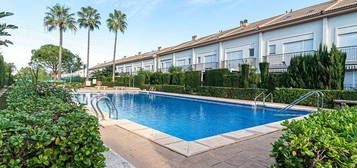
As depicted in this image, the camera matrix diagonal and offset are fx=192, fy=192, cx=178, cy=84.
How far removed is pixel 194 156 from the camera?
334 centimetres

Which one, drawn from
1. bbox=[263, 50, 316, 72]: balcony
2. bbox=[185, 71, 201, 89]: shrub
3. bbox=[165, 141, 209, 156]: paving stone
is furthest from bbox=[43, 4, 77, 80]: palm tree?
bbox=[165, 141, 209, 156]: paving stone

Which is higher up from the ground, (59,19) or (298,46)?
(59,19)

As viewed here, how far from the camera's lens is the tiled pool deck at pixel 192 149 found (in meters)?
3.10

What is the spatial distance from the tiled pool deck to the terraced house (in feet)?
41.3

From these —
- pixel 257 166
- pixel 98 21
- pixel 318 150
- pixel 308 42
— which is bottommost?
pixel 257 166

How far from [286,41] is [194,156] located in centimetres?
1615

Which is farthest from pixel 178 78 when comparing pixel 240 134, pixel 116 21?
pixel 240 134

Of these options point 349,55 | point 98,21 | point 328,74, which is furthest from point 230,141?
point 98,21

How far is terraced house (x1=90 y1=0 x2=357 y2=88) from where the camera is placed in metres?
12.9

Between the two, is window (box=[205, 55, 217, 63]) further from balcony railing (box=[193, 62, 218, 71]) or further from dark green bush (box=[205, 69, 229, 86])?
Answer: dark green bush (box=[205, 69, 229, 86])

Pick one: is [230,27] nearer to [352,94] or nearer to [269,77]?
[269,77]

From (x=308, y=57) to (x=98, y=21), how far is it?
97.3ft

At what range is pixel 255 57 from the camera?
18.0 m

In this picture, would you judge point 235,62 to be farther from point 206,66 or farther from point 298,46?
point 298,46
